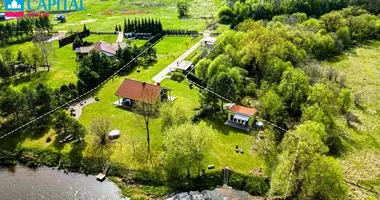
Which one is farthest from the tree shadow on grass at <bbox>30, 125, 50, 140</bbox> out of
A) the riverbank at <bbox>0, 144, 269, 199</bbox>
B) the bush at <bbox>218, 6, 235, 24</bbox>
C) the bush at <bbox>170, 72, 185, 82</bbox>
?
the bush at <bbox>218, 6, 235, 24</bbox>

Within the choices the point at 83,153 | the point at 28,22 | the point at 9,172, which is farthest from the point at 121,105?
the point at 28,22

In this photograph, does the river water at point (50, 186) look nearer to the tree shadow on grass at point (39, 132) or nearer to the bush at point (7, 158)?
the bush at point (7, 158)

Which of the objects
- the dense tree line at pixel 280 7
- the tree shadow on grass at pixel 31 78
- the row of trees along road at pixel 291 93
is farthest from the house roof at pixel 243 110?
the dense tree line at pixel 280 7

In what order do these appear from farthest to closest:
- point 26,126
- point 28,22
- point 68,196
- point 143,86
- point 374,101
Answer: point 28,22
point 374,101
point 143,86
point 26,126
point 68,196

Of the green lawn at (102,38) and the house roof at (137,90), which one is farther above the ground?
the green lawn at (102,38)

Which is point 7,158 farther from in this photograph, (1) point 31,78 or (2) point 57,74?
(2) point 57,74

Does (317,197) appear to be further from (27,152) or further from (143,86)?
(27,152)

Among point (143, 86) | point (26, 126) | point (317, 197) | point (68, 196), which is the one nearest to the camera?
point (317, 197)
